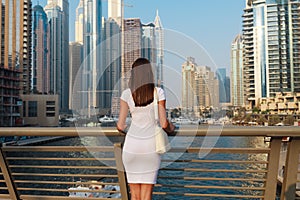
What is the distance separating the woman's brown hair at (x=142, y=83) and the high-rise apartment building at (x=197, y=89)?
13.4 inches

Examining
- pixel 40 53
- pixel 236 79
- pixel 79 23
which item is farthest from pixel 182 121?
pixel 40 53

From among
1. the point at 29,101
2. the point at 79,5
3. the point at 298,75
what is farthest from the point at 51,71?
the point at 79,5

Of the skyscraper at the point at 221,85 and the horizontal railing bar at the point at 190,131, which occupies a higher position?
the skyscraper at the point at 221,85

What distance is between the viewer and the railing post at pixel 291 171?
224 cm

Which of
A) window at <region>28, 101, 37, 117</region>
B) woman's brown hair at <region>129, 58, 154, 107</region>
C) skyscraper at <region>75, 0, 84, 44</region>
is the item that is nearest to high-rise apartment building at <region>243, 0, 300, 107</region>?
window at <region>28, 101, 37, 117</region>

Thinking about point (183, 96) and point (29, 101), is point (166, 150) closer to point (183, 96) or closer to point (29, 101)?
point (183, 96)

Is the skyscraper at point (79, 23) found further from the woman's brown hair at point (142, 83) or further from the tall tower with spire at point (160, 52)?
the woman's brown hair at point (142, 83)

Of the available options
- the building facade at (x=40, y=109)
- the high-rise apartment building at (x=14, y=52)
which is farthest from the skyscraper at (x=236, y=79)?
the building facade at (x=40, y=109)

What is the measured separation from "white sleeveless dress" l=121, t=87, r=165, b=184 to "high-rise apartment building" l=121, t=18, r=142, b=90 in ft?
0.74

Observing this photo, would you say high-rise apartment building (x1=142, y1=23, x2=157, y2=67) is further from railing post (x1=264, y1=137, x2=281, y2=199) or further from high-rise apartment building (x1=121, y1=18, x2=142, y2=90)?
railing post (x1=264, y1=137, x2=281, y2=199)

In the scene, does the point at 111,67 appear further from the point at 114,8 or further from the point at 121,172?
the point at 114,8

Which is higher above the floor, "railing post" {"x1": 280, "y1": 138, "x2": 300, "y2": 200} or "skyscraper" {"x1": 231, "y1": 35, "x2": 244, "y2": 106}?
"skyscraper" {"x1": 231, "y1": 35, "x2": 244, "y2": 106}

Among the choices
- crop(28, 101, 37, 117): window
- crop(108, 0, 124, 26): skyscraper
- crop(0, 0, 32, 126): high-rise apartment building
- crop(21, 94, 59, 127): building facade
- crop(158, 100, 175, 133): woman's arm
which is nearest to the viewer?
crop(158, 100, 175, 133): woman's arm

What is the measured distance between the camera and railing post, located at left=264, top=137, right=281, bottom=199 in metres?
2.26
